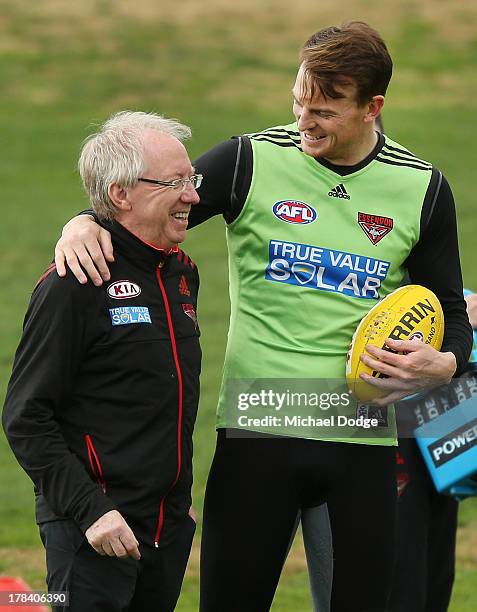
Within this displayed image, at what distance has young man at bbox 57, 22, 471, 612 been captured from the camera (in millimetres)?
4383

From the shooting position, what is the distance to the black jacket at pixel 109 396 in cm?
394

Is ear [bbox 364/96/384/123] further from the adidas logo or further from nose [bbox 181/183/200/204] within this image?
nose [bbox 181/183/200/204]

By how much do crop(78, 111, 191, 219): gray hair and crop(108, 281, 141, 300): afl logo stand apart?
23 centimetres

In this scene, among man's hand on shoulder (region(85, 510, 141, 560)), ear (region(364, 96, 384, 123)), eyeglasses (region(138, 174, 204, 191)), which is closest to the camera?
man's hand on shoulder (region(85, 510, 141, 560))

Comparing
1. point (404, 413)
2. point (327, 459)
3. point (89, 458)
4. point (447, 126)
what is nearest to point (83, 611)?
point (89, 458)

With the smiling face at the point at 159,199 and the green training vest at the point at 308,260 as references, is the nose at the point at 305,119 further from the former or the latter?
the smiling face at the point at 159,199

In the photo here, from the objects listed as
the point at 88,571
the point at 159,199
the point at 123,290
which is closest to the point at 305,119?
the point at 159,199

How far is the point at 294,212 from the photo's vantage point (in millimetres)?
4434

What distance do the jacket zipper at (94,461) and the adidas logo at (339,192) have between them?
1114mm

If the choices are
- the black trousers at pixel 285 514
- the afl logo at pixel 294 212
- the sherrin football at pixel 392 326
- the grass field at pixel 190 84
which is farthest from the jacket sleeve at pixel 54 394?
the grass field at pixel 190 84

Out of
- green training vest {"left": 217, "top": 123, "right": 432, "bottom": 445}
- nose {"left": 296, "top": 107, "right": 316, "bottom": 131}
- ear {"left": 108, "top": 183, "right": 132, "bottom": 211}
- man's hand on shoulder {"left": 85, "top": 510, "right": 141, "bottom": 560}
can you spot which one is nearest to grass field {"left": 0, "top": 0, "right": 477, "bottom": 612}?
green training vest {"left": 217, "top": 123, "right": 432, "bottom": 445}

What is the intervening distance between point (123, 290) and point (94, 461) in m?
0.49

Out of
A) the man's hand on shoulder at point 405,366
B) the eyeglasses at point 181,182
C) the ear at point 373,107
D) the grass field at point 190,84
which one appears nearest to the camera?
the eyeglasses at point 181,182

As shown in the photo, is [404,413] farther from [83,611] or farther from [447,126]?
[447,126]
